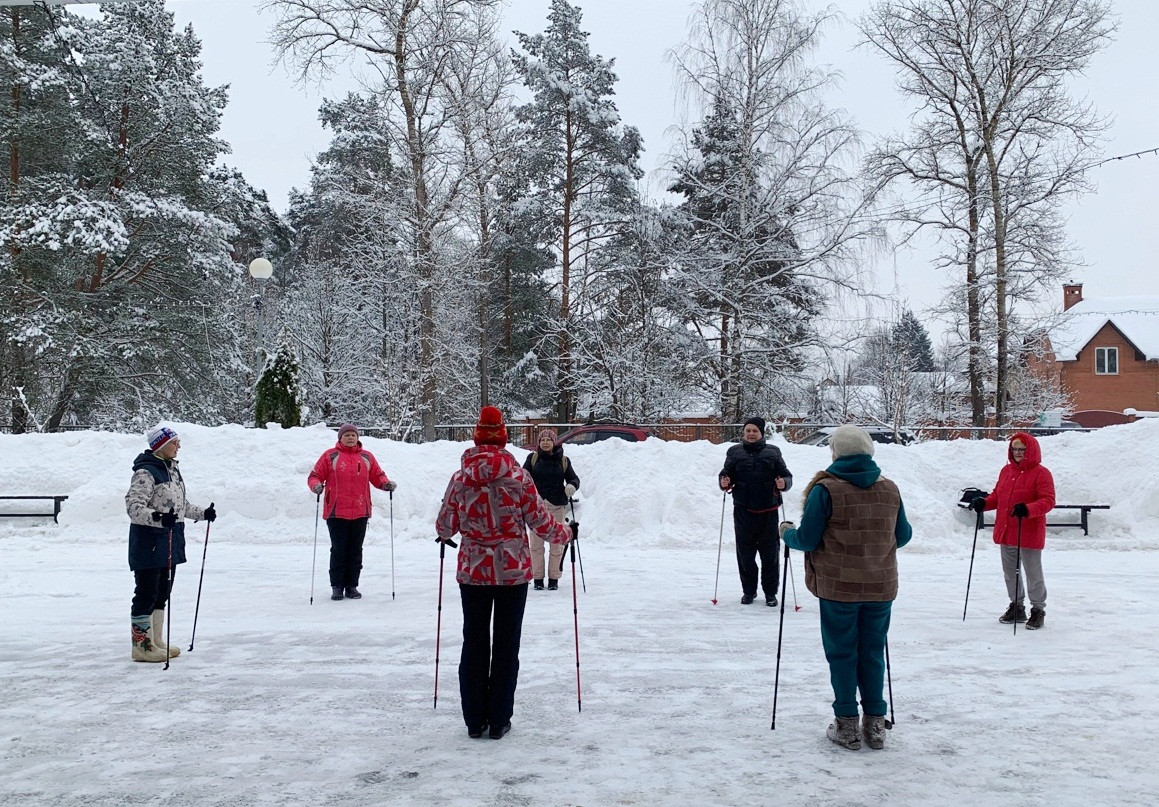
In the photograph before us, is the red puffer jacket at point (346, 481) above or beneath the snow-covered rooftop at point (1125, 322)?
beneath

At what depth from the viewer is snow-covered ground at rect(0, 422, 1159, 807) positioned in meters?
4.46

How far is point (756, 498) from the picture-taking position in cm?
880

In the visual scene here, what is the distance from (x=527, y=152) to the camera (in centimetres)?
3234

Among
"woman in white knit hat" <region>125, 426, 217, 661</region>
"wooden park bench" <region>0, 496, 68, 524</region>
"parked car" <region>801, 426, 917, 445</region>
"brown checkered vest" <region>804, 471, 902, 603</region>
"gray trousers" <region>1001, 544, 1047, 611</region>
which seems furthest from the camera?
"parked car" <region>801, 426, 917, 445</region>

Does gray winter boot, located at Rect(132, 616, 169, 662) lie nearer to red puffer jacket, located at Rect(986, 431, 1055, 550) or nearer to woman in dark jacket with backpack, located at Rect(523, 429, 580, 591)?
woman in dark jacket with backpack, located at Rect(523, 429, 580, 591)

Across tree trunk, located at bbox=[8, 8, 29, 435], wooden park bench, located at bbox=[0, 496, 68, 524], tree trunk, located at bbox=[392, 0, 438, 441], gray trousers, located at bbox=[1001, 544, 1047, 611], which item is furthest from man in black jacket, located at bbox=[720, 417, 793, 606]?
tree trunk, located at bbox=[8, 8, 29, 435]

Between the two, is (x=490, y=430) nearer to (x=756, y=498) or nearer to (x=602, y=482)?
(x=756, y=498)

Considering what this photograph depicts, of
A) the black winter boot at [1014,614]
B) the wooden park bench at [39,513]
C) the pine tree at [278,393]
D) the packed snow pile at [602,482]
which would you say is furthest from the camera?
the pine tree at [278,393]

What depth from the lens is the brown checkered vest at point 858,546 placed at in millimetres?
4887

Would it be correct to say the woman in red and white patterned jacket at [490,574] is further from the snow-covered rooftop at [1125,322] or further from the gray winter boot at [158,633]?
the snow-covered rooftop at [1125,322]

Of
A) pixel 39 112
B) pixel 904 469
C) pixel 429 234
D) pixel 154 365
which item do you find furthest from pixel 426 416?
pixel 904 469

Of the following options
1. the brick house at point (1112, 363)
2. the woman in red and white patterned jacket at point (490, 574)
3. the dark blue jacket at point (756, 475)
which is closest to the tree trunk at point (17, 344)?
the dark blue jacket at point (756, 475)

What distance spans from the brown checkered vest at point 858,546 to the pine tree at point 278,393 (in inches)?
780

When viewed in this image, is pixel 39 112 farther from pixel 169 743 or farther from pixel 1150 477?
pixel 1150 477
